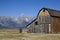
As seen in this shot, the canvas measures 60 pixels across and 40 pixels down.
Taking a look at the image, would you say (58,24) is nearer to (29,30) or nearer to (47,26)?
(47,26)

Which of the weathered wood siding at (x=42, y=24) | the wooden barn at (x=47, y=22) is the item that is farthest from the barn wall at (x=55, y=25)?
the weathered wood siding at (x=42, y=24)

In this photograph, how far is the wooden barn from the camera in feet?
182

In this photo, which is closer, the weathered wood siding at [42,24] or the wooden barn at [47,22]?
the wooden barn at [47,22]

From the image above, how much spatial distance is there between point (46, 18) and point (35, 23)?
486 centimetres

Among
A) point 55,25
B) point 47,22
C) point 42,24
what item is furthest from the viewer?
point 42,24

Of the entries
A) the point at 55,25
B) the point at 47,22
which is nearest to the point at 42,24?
the point at 47,22

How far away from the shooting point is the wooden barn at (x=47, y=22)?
55.5m

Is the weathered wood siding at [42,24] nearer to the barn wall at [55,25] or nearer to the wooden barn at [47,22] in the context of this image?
the wooden barn at [47,22]

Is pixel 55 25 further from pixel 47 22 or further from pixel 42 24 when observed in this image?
pixel 42 24

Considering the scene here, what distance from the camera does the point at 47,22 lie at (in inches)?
2245

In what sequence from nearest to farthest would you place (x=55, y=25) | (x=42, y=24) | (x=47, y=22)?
1. (x=55, y=25)
2. (x=47, y=22)
3. (x=42, y=24)

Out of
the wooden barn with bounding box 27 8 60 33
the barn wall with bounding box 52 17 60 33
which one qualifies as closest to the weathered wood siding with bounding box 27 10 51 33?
the wooden barn with bounding box 27 8 60 33

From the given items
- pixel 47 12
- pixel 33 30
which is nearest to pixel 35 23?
pixel 33 30

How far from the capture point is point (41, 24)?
58.8 meters
